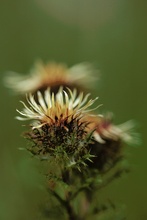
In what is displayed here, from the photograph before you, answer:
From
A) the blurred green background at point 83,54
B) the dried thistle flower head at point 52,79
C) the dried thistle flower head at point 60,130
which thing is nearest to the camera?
the dried thistle flower head at point 60,130

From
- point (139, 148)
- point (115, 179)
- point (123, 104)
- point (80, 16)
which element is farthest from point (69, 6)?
point (115, 179)

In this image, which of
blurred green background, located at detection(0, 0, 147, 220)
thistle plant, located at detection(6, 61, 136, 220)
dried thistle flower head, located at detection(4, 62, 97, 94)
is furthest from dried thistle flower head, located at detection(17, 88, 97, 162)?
blurred green background, located at detection(0, 0, 147, 220)

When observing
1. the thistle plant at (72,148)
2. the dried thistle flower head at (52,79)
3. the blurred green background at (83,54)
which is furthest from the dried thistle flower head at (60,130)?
the blurred green background at (83,54)

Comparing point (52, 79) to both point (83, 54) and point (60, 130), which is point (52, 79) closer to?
point (60, 130)

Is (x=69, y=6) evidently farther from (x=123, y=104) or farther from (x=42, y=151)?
(x=42, y=151)

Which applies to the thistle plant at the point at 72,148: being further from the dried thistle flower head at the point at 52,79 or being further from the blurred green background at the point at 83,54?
the blurred green background at the point at 83,54
